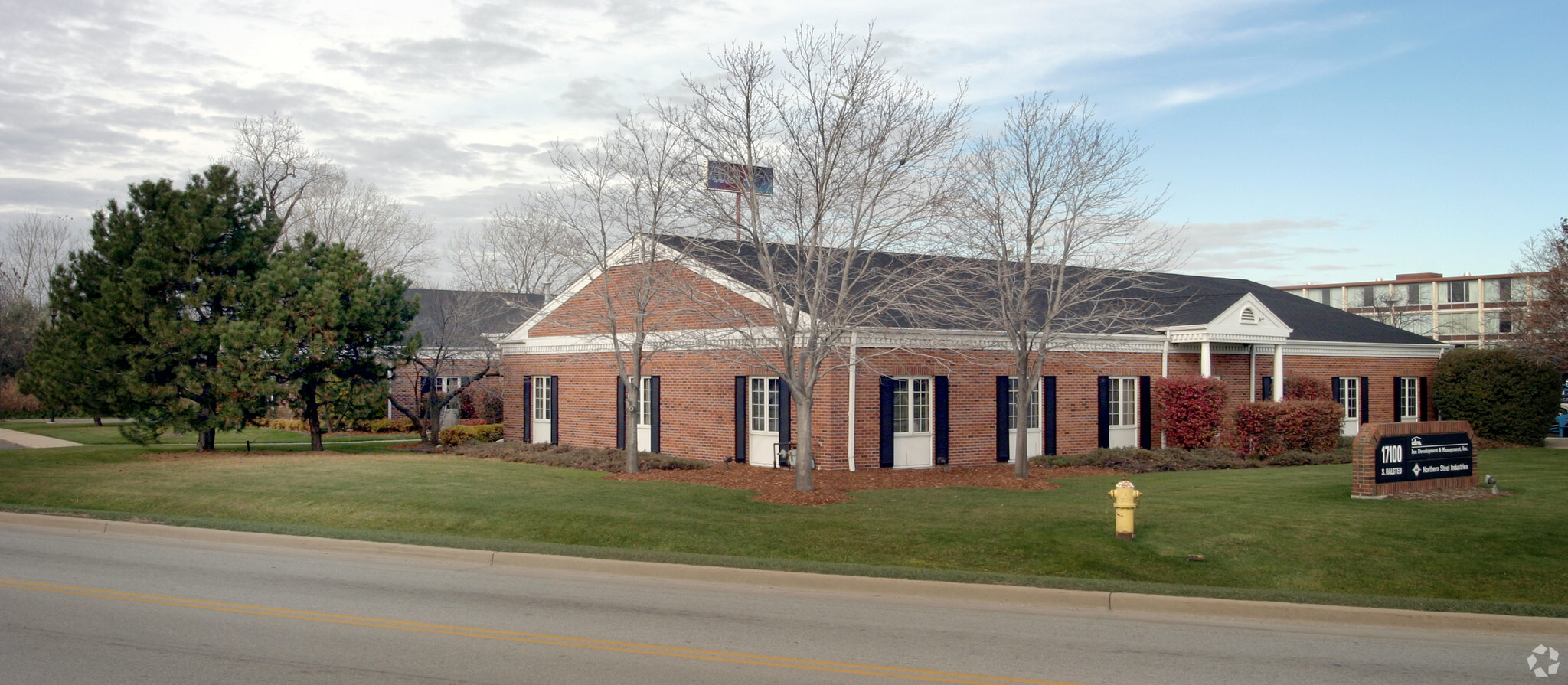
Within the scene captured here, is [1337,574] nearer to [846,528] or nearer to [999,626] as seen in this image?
[999,626]

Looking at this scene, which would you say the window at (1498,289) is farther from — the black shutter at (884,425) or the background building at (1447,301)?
the black shutter at (884,425)

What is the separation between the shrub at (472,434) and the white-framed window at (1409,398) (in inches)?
1131

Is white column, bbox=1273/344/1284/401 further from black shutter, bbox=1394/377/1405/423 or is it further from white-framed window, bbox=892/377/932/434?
white-framed window, bbox=892/377/932/434

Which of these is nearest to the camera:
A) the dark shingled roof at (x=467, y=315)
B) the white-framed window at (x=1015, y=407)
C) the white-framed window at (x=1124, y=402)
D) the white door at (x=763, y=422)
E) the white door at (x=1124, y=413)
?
the white door at (x=763, y=422)

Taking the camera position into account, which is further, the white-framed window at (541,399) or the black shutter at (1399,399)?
the black shutter at (1399,399)

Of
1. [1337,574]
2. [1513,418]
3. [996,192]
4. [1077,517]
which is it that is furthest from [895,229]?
[1513,418]

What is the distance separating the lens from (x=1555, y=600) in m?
10.7

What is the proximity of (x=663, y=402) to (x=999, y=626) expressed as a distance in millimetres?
17199

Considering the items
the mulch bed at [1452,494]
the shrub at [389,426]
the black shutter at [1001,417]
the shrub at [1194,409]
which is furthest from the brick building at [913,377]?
the shrub at [389,426]

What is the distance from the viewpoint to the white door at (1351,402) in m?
32.2

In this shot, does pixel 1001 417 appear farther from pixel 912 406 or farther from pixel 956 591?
pixel 956 591

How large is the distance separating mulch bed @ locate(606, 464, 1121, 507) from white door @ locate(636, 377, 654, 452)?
3885 millimetres

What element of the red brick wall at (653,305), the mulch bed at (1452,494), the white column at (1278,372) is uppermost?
the red brick wall at (653,305)

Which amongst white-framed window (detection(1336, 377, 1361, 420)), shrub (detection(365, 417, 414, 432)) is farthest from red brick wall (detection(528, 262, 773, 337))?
white-framed window (detection(1336, 377, 1361, 420))
